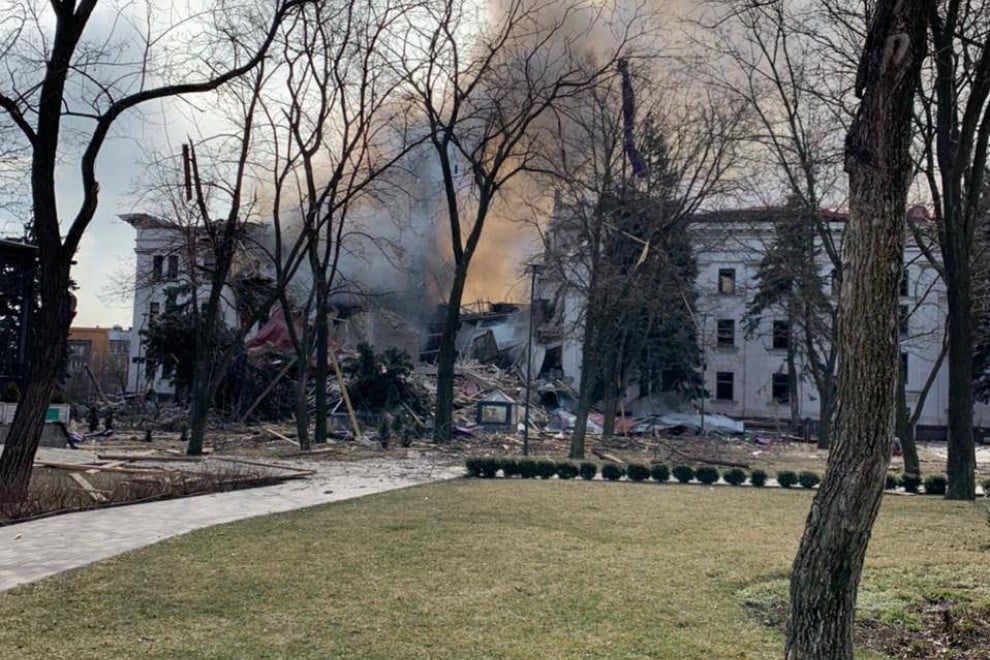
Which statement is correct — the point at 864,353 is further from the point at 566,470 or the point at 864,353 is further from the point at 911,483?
the point at 911,483

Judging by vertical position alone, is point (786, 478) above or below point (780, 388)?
below

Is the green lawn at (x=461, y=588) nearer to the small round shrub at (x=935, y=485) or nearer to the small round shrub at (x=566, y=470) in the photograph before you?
the small round shrub at (x=935, y=485)

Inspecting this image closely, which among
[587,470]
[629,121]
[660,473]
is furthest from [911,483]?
[629,121]

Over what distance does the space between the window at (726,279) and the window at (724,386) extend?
4.69m

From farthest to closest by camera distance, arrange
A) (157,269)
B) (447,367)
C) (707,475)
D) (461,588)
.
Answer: (157,269) → (447,367) → (707,475) → (461,588)

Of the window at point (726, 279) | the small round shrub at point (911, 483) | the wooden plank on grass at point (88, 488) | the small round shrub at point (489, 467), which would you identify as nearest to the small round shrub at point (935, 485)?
the small round shrub at point (911, 483)

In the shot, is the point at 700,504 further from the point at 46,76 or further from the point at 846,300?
the point at 46,76

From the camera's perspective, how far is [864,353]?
11.9 feet

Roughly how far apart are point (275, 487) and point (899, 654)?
10.9 m

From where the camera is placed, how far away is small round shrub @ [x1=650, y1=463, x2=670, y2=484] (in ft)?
54.2

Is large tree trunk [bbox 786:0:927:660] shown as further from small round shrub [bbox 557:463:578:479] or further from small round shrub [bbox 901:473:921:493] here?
small round shrub [bbox 901:473:921:493]

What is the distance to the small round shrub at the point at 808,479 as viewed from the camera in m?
15.6

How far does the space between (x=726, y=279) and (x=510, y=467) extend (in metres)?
31.7

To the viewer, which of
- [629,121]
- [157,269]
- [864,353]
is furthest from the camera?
[157,269]
